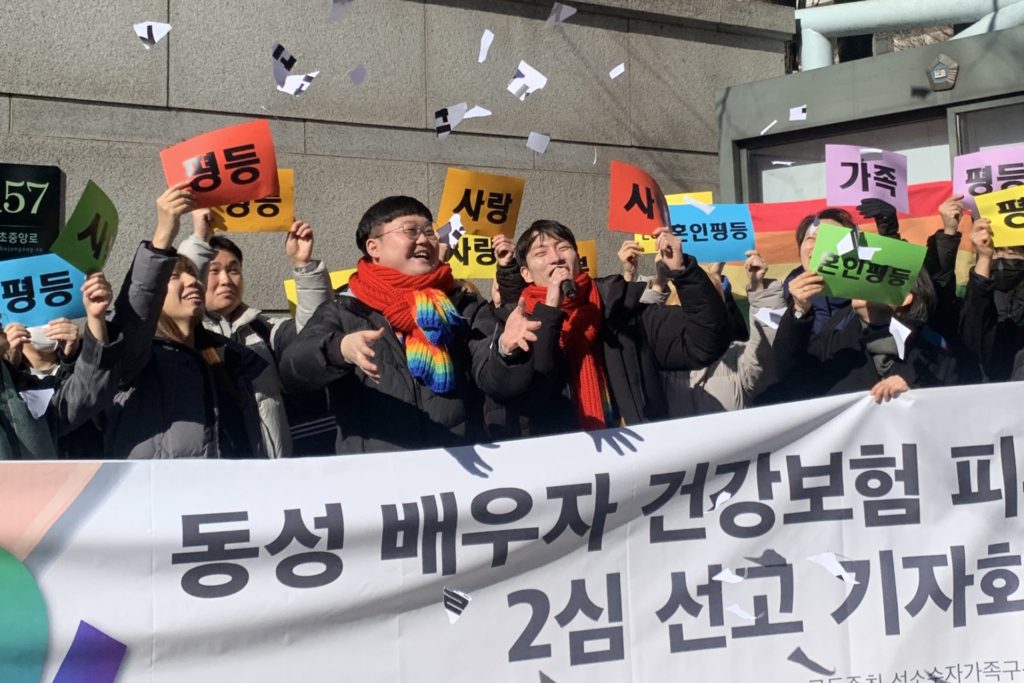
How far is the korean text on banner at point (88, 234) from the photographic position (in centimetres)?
409

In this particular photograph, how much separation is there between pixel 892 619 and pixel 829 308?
5.55 feet

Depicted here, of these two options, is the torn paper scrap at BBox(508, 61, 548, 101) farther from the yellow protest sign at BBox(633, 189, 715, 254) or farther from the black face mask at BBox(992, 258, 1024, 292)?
the black face mask at BBox(992, 258, 1024, 292)

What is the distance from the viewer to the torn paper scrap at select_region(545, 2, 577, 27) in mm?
6785

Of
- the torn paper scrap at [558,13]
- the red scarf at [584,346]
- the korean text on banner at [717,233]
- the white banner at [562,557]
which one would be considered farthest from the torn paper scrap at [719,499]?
the torn paper scrap at [558,13]

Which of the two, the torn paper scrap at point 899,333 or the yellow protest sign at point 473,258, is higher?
the yellow protest sign at point 473,258

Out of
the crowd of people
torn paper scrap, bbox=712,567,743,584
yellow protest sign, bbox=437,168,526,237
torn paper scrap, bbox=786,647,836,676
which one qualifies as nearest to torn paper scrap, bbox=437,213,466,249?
yellow protest sign, bbox=437,168,526,237

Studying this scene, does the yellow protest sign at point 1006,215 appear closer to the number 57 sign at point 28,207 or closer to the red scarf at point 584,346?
the red scarf at point 584,346

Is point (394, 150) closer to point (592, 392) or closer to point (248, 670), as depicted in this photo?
point (592, 392)

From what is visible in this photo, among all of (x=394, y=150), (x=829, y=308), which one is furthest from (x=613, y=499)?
(x=394, y=150)

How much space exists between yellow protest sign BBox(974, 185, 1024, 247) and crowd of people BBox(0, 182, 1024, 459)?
0.13 metres

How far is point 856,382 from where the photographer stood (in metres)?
5.12

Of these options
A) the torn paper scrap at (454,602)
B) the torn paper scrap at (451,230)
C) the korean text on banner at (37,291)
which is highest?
the torn paper scrap at (451,230)

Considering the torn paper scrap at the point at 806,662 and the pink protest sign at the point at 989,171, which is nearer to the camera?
the torn paper scrap at the point at 806,662

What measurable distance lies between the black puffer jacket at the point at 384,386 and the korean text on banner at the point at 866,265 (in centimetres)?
124
